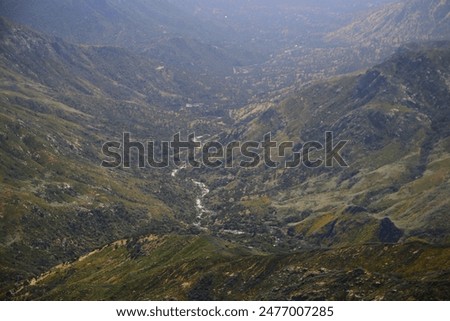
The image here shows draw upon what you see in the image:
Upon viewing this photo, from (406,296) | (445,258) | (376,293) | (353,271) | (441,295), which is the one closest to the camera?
(441,295)

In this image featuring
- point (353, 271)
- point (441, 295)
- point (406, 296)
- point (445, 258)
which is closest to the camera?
point (441, 295)
